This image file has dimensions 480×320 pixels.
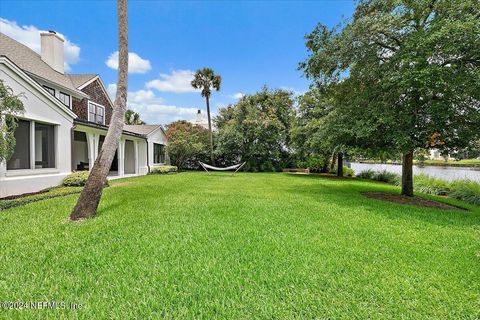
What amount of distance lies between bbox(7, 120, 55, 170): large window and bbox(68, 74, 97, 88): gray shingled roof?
618 centimetres

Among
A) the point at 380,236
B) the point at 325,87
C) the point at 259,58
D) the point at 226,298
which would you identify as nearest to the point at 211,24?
the point at 259,58

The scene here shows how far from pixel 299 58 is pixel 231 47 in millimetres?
Result: 8993

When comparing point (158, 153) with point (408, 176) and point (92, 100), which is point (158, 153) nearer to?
point (92, 100)

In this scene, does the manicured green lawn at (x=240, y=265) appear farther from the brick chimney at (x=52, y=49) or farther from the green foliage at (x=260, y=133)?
the green foliage at (x=260, y=133)

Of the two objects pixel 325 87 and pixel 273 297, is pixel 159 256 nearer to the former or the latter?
pixel 273 297

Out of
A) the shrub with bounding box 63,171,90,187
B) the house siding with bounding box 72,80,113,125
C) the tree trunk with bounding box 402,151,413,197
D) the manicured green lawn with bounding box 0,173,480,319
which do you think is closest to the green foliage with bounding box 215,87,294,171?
the house siding with bounding box 72,80,113,125

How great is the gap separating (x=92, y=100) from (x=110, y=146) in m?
12.0

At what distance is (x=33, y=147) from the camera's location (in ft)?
28.2

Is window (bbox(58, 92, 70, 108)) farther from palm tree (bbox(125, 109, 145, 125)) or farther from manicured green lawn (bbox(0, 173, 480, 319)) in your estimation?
palm tree (bbox(125, 109, 145, 125))

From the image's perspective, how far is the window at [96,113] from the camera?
1524 cm

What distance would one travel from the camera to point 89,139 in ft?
40.4

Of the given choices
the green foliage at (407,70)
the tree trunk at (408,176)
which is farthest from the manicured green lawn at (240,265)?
the tree trunk at (408,176)

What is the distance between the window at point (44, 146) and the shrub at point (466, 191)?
55.4 ft

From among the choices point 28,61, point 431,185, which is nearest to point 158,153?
point 28,61
